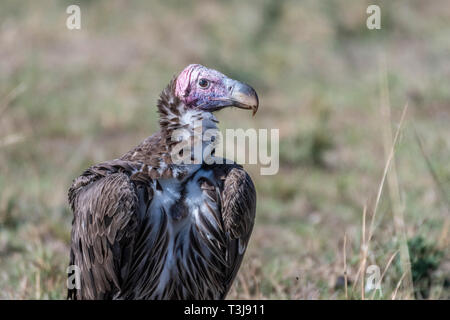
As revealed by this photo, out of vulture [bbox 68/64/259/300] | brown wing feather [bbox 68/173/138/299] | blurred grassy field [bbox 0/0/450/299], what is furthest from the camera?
blurred grassy field [bbox 0/0/450/299]

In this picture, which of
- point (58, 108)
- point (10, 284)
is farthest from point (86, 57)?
point (10, 284)

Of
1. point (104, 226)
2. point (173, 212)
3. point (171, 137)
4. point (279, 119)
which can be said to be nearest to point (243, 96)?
point (171, 137)

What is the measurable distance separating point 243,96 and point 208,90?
0.61 ft

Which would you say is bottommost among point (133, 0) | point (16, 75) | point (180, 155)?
point (180, 155)

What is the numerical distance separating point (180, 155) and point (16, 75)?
7.71 meters

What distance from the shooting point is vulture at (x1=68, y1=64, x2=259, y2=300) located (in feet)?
11.7

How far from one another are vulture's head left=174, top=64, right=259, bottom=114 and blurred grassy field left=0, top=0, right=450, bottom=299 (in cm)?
83

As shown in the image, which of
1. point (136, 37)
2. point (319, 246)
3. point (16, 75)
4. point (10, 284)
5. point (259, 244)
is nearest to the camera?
point (10, 284)

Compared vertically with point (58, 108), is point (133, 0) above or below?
above

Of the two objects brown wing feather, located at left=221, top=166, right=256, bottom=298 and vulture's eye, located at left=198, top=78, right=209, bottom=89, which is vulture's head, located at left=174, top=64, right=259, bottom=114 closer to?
vulture's eye, located at left=198, top=78, right=209, bottom=89

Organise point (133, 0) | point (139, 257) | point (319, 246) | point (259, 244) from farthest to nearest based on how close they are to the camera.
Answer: point (133, 0)
point (259, 244)
point (319, 246)
point (139, 257)

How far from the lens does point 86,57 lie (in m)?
11.7

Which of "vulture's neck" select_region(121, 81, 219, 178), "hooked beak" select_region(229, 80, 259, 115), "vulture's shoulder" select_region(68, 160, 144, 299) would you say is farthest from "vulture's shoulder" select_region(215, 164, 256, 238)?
"vulture's shoulder" select_region(68, 160, 144, 299)

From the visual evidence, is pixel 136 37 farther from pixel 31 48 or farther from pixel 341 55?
pixel 341 55
